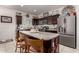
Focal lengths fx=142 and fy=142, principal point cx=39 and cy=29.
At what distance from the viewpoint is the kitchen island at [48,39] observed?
94.1 inches

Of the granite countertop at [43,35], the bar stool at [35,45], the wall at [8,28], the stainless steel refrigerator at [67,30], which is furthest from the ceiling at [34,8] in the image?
the bar stool at [35,45]

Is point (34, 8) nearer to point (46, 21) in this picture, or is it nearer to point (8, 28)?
point (46, 21)

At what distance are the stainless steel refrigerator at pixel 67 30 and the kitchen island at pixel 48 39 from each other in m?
0.10

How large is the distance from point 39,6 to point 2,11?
25.1 inches

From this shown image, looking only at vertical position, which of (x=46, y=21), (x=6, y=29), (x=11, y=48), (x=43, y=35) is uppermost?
(x=46, y=21)

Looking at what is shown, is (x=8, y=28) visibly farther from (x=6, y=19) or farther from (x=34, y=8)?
(x=34, y=8)

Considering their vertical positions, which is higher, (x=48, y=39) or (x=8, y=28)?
(x=8, y=28)

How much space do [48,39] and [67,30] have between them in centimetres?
37

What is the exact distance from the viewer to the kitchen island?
2.39m

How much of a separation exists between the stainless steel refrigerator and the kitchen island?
104mm

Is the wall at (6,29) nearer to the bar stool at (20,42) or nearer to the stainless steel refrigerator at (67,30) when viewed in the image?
the bar stool at (20,42)

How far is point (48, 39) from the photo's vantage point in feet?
7.84

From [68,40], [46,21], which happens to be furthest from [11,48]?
[68,40]
